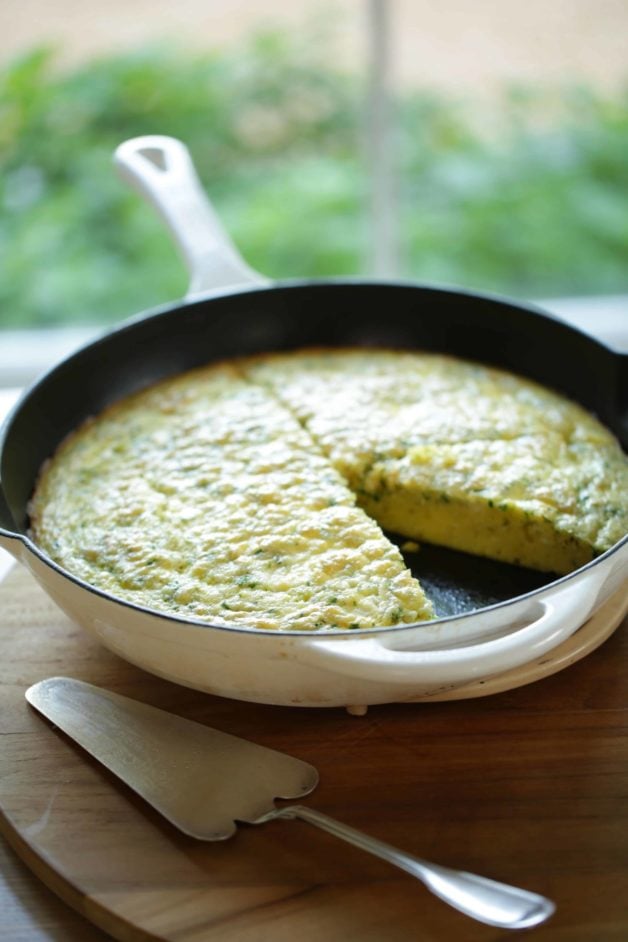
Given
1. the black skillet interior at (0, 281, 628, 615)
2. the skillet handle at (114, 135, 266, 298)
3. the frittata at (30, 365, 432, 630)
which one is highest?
the skillet handle at (114, 135, 266, 298)

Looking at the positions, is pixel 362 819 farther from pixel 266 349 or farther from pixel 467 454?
pixel 266 349

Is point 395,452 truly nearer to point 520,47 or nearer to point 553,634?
point 553,634

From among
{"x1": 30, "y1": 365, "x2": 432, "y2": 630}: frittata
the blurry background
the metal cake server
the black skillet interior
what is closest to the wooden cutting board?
the metal cake server

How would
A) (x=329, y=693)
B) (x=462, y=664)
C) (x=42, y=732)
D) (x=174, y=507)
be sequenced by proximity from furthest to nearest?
(x=174, y=507) < (x=42, y=732) < (x=329, y=693) < (x=462, y=664)

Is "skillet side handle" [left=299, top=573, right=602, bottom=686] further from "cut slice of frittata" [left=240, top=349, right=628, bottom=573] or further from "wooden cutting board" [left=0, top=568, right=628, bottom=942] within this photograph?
"cut slice of frittata" [left=240, top=349, right=628, bottom=573]

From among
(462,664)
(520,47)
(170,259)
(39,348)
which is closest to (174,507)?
(462,664)

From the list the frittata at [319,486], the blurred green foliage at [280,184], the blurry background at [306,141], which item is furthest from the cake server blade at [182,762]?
the blurred green foliage at [280,184]
